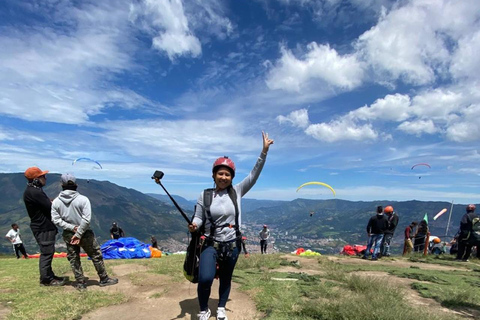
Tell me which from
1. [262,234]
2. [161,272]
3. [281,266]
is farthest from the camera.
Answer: [262,234]

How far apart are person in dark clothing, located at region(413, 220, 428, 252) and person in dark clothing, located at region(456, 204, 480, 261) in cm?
381

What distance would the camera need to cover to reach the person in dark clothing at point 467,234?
47.2 ft

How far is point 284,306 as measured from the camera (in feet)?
17.7

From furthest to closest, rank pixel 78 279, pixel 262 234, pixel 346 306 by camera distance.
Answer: pixel 262 234
pixel 78 279
pixel 346 306

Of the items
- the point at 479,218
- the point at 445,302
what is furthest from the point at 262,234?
the point at 445,302

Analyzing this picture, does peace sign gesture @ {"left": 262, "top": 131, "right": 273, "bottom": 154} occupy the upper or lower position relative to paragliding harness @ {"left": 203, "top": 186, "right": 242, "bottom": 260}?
upper

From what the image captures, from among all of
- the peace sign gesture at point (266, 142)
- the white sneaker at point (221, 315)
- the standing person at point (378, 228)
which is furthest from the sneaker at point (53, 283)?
the standing person at point (378, 228)

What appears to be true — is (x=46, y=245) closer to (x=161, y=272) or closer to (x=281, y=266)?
(x=161, y=272)

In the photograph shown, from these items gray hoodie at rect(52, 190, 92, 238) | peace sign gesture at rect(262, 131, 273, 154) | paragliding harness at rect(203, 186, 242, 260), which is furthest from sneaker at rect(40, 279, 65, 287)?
peace sign gesture at rect(262, 131, 273, 154)

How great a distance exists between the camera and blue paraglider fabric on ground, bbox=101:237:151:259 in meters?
13.9

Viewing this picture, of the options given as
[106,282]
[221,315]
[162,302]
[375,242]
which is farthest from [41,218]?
[375,242]

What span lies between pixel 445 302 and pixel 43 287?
31.9ft

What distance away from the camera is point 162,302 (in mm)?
5777

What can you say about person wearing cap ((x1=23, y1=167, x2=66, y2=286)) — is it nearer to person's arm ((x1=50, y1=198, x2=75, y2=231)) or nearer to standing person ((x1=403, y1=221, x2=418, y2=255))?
person's arm ((x1=50, y1=198, x2=75, y2=231))
